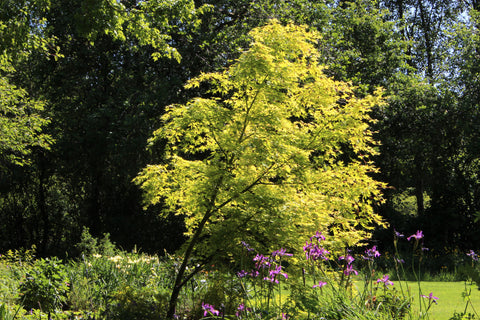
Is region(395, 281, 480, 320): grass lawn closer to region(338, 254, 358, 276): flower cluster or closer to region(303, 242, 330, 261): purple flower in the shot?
region(338, 254, 358, 276): flower cluster

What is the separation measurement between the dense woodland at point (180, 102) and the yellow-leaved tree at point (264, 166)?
6.73 meters

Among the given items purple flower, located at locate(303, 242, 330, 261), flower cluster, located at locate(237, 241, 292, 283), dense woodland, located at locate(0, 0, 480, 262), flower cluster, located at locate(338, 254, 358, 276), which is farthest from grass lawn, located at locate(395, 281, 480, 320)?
dense woodland, located at locate(0, 0, 480, 262)

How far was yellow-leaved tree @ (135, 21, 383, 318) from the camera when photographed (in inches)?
179

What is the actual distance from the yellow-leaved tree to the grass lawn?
1482mm

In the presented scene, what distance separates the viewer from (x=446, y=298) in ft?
23.4

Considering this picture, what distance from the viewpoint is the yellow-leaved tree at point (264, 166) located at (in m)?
4.55

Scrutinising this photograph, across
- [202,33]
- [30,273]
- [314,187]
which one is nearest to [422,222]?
[202,33]

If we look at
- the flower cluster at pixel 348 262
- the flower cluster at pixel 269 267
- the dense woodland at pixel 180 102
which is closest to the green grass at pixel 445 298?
the flower cluster at pixel 348 262

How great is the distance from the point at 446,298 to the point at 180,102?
8.17m

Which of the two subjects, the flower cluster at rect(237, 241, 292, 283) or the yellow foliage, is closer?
the flower cluster at rect(237, 241, 292, 283)

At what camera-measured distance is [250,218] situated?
464cm

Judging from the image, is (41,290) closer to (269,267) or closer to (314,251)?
(269,267)

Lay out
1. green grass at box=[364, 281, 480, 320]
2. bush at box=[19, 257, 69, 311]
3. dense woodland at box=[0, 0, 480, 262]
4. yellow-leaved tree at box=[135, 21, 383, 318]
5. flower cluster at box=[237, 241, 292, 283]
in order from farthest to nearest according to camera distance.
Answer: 1. dense woodland at box=[0, 0, 480, 262]
2. green grass at box=[364, 281, 480, 320]
3. bush at box=[19, 257, 69, 311]
4. yellow-leaved tree at box=[135, 21, 383, 318]
5. flower cluster at box=[237, 241, 292, 283]

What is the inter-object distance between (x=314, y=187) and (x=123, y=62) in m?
10.1
